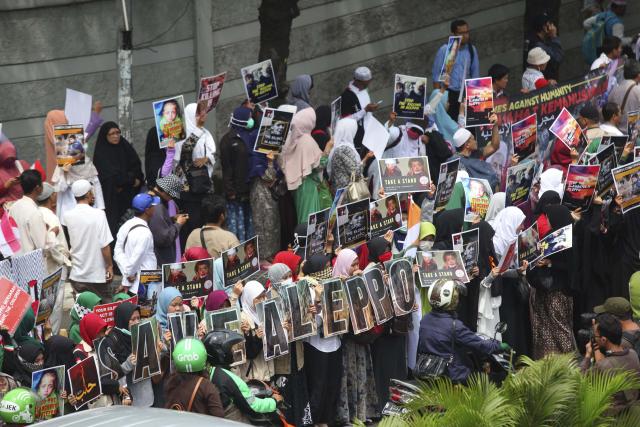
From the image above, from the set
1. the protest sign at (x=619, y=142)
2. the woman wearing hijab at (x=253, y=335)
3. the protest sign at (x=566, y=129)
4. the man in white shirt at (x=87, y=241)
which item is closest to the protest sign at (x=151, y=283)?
the woman wearing hijab at (x=253, y=335)

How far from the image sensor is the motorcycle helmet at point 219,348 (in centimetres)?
1117

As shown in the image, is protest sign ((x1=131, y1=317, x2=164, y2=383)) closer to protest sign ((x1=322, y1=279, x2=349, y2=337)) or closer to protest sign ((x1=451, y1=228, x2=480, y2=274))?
protest sign ((x1=322, y1=279, x2=349, y2=337))

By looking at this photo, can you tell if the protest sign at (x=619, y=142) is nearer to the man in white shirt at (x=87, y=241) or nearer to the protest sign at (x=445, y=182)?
the protest sign at (x=445, y=182)

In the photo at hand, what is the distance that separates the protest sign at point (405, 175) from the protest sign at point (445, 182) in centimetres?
15

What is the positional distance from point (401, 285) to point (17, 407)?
15.0 feet

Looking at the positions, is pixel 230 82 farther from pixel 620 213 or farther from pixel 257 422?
pixel 257 422

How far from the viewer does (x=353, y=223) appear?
1395cm

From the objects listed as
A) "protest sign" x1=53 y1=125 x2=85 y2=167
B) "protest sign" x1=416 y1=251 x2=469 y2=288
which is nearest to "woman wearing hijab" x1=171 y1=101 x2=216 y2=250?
"protest sign" x1=53 y1=125 x2=85 y2=167

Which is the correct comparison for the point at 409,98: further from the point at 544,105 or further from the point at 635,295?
the point at 635,295

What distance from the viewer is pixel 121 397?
37.8 feet

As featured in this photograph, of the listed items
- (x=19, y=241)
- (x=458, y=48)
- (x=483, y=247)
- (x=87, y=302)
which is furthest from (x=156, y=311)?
(x=458, y=48)

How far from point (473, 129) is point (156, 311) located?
5.69m

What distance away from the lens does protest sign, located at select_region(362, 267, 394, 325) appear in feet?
43.3

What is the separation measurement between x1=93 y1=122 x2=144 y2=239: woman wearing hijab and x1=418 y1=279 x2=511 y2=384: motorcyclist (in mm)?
4674
